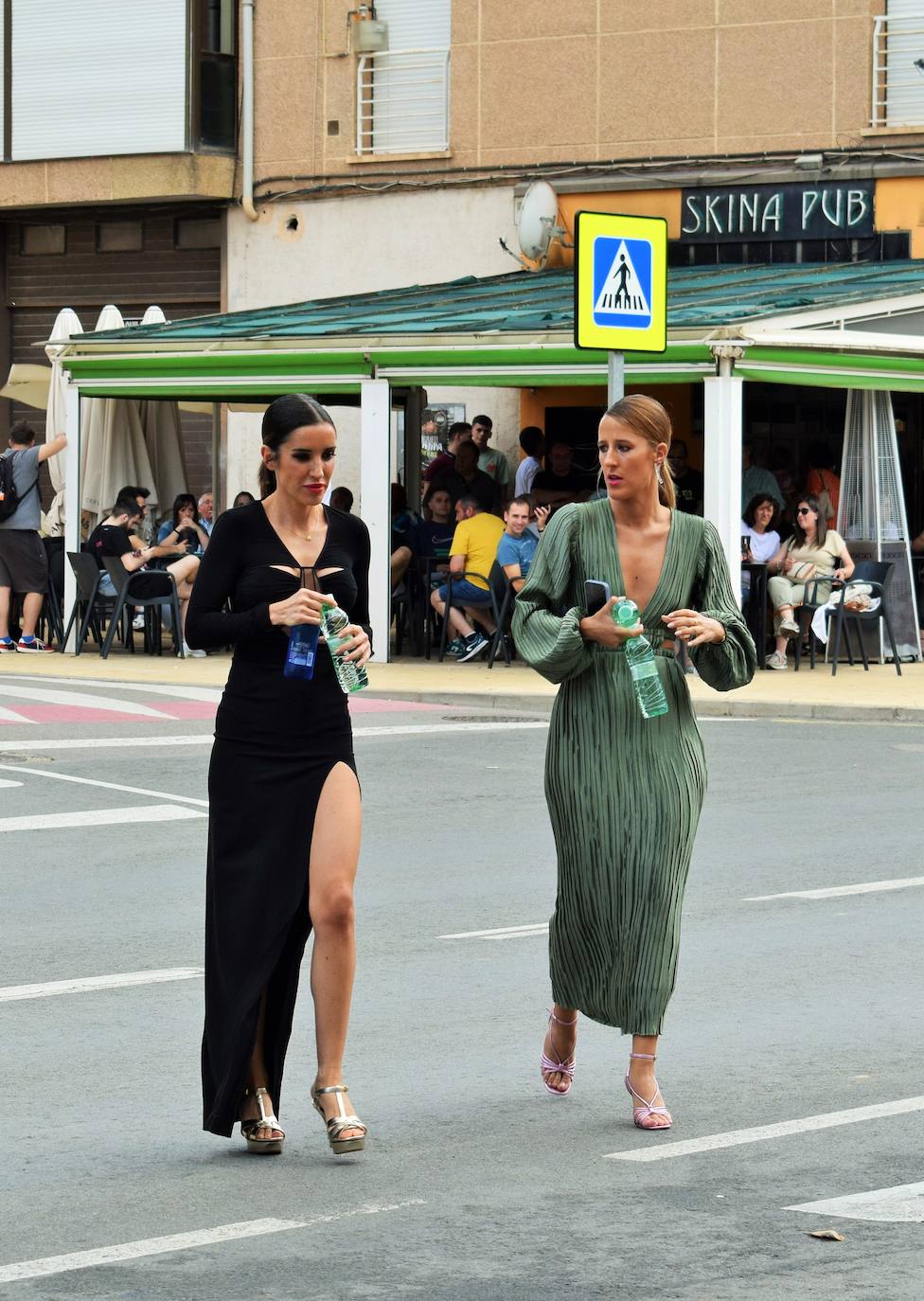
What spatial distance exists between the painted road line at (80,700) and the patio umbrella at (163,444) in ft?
24.4

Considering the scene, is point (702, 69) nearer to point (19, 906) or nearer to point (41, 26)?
point (41, 26)

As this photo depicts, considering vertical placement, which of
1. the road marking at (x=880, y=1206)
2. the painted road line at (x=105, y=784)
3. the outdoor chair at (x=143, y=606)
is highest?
the outdoor chair at (x=143, y=606)

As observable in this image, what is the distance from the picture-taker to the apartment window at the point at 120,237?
30641 millimetres

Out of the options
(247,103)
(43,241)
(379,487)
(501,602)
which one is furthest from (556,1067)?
(43,241)

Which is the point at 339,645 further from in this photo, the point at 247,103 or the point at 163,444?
the point at 247,103

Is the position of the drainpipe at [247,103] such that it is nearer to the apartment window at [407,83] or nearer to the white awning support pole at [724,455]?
the apartment window at [407,83]

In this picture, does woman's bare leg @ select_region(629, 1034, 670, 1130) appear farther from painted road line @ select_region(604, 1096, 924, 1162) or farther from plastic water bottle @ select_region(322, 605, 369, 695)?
plastic water bottle @ select_region(322, 605, 369, 695)

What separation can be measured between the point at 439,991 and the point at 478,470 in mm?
16817

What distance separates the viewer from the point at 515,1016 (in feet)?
24.8

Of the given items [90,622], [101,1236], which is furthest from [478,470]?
[101,1236]

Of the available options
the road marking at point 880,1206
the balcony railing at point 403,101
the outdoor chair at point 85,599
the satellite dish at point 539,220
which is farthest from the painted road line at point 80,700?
the road marking at point 880,1206

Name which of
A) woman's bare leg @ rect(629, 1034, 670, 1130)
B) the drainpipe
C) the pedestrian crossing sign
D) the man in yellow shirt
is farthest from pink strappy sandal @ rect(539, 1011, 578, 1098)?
the drainpipe

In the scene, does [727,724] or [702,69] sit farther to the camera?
[702,69]

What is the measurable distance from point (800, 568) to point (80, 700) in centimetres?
665
